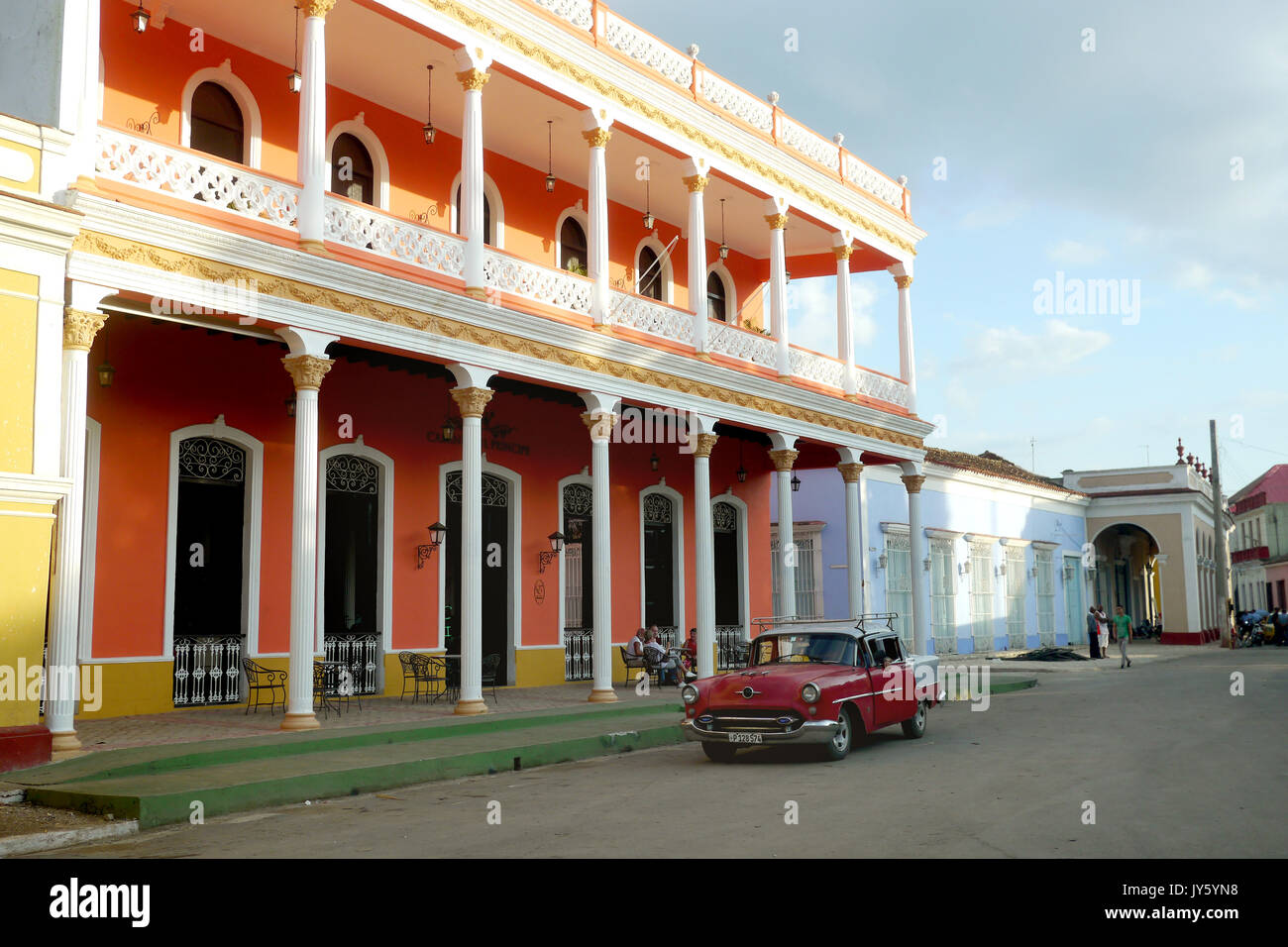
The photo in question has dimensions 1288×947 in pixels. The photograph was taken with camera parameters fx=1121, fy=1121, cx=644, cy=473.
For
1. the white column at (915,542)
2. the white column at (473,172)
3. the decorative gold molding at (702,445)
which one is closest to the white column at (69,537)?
the white column at (473,172)

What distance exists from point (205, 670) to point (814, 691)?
8.64 m

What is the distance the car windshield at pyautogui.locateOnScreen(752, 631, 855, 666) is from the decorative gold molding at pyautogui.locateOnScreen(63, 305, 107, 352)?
7.77m

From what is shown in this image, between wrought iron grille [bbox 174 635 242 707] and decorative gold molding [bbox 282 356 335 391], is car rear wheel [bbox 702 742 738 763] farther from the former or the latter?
wrought iron grille [bbox 174 635 242 707]

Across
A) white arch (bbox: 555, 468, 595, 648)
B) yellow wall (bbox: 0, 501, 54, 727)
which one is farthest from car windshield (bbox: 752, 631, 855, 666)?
white arch (bbox: 555, 468, 595, 648)

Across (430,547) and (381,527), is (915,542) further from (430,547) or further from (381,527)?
(381,527)

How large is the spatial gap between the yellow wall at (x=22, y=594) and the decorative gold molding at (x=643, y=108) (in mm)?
8344

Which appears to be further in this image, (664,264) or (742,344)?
(664,264)

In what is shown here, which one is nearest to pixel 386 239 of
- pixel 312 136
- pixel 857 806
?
pixel 312 136

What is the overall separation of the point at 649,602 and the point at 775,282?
23.3ft

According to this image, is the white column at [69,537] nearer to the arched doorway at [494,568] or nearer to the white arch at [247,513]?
the white arch at [247,513]

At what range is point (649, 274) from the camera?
75.6 feet

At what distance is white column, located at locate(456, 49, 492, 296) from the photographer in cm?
1516
